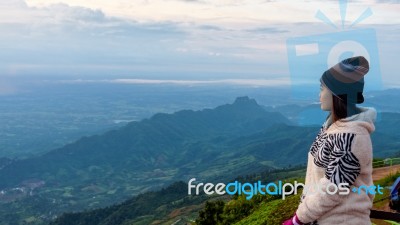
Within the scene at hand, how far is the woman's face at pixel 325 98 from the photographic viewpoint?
4391 mm

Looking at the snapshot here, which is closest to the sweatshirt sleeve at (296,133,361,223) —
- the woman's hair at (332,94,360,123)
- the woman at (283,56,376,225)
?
the woman at (283,56,376,225)

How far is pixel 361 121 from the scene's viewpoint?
13.8ft

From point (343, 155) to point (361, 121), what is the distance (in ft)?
1.20

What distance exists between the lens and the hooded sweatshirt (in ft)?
13.6

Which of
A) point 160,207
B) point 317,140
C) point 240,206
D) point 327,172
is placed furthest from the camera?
point 160,207

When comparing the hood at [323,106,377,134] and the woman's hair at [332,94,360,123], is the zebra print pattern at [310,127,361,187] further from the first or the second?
the woman's hair at [332,94,360,123]

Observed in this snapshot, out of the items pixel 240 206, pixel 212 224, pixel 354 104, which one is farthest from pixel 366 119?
pixel 212 224

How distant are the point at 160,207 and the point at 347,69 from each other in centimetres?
14965

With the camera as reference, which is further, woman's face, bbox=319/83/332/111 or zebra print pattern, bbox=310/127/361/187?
woman's face, bbox=319/83/332/111

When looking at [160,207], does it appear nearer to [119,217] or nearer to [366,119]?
[119,217]

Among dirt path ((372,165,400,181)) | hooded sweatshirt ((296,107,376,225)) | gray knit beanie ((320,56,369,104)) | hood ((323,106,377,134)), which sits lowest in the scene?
dirt path ((372,165,400,181))

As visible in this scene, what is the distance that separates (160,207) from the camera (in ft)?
492

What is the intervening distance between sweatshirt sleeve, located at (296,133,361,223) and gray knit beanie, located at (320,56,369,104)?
39 cm

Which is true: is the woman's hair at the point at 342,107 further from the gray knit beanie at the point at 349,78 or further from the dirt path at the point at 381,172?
the dirt path at the point at 381,172
